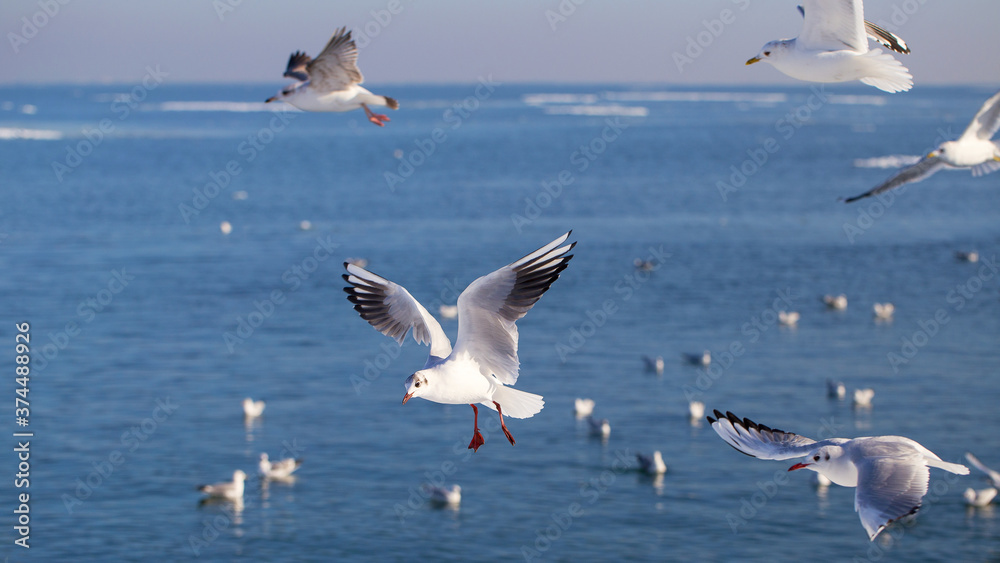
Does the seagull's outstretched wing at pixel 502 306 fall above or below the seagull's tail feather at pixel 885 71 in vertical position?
below

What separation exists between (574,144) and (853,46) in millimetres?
127979

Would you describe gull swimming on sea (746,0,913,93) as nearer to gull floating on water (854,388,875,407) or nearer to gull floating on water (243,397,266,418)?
gull floating on water (854,388,875,407)

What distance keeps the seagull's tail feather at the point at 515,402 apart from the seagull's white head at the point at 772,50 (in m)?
4.27

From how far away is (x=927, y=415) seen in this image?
121 ft

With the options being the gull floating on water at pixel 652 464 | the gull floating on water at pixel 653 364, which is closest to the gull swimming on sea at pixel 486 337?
the gull floating on water at pixel 652 464

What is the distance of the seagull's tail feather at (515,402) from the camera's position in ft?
32.7

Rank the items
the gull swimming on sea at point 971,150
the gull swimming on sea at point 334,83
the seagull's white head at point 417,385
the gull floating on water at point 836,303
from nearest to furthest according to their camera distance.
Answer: the seagull's white head at point 417,385 → the gull swimming on sea at point 971,150 → the gull swimming on sea at point 334,83 → the gull floating on water at point 836,303

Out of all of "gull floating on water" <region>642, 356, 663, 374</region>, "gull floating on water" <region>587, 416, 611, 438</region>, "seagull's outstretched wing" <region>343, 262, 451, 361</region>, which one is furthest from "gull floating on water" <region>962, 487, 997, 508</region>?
"seagull's outstretched wing" <region>343, 262, 451, 361</region>

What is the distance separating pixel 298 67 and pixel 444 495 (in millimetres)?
18505

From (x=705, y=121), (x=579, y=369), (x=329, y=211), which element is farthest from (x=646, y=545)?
(x=705, y=121)

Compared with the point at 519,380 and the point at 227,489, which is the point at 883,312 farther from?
the point at 227,489

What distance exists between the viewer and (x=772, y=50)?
11.5m

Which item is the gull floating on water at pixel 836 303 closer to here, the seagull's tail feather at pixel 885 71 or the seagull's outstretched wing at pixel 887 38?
the seagull's outstretched wing at pixel 887 38

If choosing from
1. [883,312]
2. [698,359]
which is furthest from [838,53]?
[883,312]
